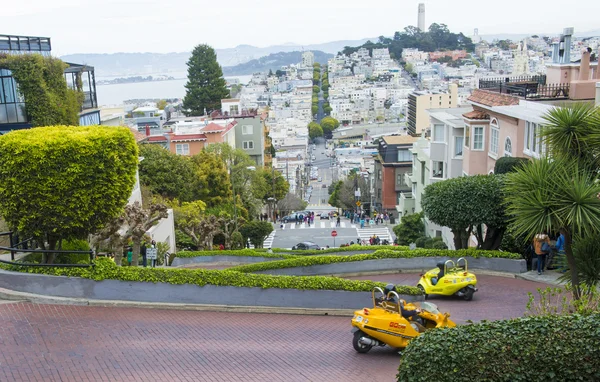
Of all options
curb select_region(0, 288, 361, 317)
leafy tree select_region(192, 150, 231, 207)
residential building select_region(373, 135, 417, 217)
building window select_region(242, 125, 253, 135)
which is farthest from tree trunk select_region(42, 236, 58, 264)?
building window select_region(242, 125, 253, 135)

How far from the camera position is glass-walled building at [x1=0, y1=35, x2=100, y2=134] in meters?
28.2

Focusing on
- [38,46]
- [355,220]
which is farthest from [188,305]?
[355,220]

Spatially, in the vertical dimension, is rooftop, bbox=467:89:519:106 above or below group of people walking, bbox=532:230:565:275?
above

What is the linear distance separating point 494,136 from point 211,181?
68.0 ft

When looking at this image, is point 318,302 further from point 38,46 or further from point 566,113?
point 38,46

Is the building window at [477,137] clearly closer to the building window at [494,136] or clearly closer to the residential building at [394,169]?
the building window at [494,136]

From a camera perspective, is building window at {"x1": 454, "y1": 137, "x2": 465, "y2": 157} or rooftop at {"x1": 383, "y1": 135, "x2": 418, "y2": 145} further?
rooftop at {"x1": 383, "y1": 135, "x2": 418, "y2": 145}

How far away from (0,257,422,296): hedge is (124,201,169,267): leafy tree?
6.29 meters

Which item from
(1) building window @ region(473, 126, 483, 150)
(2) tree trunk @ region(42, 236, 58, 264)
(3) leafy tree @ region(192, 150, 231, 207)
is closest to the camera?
(2) tree trunk @ region(42, 236, 58, 264)

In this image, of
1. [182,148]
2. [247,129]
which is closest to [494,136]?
[182,148]

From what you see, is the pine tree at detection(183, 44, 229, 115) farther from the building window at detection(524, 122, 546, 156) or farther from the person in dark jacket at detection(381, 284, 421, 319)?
the person in dark jacket at detection(381, 284, 421, 319)

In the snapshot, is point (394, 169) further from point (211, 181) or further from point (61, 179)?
point (61, 179)

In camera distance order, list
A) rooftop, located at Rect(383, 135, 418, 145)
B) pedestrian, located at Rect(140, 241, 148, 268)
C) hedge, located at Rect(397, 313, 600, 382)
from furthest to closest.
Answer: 1. rooftop, located at Rect(383, 135, 418, 145)
2. pedestrian, located at Rect(140, 241, 148, 268)
3. hedge, located at Rect(397, 313, 600, 382)

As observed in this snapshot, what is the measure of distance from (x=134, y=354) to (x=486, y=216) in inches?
497
